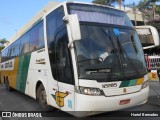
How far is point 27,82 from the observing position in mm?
10453

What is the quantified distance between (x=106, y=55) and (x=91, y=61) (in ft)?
1.41

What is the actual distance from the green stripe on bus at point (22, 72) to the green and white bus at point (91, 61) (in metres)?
2.64

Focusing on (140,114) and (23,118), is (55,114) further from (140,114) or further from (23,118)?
(140,114)

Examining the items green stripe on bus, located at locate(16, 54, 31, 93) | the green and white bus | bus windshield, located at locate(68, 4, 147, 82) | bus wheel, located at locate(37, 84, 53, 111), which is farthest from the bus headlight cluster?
green stripe on bus, located at locate(16, 54, 31, 93)

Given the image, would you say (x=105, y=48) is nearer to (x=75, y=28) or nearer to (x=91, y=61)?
(x=91, y=61)

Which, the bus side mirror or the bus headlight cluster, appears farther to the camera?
the bus headlight cluster

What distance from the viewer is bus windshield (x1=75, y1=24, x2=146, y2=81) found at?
6258mm

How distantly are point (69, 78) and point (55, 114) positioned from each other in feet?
7.24

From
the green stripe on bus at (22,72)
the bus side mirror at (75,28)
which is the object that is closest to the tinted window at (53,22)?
the bus side mirror at (75,28)

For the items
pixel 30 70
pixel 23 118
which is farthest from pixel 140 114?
pixel 30 70

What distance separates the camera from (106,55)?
21.3ft

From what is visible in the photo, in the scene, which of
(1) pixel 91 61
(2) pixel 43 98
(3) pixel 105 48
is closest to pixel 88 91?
(1) pixel 91 61

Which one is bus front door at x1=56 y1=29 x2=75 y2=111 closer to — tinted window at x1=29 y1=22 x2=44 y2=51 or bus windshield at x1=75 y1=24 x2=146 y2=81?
bus windshield at x1=75 y1=24 x2=146 y2=81

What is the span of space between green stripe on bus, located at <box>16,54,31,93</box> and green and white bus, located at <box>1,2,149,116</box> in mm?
2642
